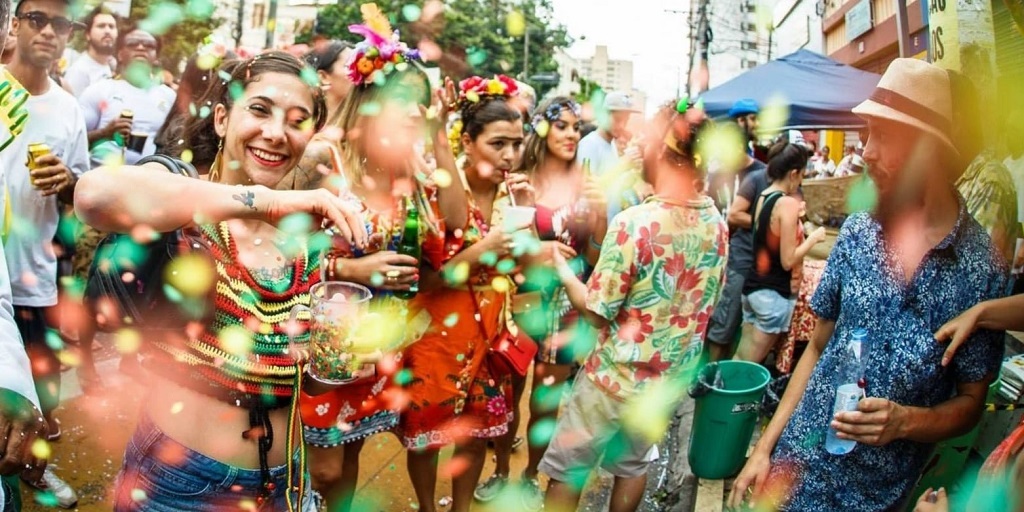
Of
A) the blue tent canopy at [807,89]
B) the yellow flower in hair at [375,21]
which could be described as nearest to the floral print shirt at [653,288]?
the yellow flower in hair at [375,21]

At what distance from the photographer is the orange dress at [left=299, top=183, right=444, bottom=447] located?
9.62 ft

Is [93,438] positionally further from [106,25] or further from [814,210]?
[814,210]

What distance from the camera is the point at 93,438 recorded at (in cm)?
424

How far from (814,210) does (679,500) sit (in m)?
5.22

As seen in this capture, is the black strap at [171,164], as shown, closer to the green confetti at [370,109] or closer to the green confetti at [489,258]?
the green confetti at [370,109]

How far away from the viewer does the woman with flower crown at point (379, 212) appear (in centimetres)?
→ 295

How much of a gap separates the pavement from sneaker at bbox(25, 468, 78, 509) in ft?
0.18

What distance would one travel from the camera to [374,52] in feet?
9.75

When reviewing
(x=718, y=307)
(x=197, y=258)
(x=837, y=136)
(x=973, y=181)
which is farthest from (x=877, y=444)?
(x=837, y=136)

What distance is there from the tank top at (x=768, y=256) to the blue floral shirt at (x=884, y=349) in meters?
2.94

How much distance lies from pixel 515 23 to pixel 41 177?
4074 cm

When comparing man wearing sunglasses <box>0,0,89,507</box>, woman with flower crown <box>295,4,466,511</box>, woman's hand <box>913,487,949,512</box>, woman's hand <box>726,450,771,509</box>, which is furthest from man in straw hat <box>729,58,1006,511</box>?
man wearing sunglasses <box>0,0,89,507</box>

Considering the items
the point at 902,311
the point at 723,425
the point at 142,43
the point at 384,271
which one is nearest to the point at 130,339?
the point at 384,271

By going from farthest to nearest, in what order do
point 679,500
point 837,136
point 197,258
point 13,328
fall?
point 837,136
point 679,500
point 197,258
point 13,328
